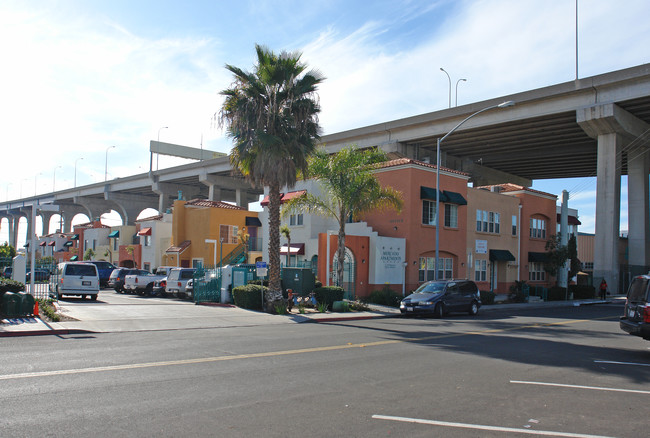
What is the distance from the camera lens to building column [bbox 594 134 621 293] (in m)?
40.9

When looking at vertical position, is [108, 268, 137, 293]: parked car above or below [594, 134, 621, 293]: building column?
below

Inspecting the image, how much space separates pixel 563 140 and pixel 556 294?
1679 cm

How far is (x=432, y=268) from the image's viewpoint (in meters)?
32.1

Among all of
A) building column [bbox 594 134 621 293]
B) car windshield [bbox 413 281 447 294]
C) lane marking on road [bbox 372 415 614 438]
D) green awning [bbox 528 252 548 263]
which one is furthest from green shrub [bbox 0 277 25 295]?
building column [bbox 594 134 621 293]

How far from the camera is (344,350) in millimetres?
12125

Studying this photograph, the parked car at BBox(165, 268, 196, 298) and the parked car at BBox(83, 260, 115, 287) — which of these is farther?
the parked car at BBox(83, 260, 115, 287)

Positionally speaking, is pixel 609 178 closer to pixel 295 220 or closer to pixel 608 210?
pixel 608 210

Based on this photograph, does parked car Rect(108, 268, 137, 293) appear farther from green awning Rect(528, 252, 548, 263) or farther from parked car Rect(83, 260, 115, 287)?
green awning Rect(528, 252, 548, 263)

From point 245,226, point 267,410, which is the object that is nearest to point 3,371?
point 267,410

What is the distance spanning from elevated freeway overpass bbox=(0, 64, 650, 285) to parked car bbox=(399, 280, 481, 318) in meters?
22.5

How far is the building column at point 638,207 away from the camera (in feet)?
146

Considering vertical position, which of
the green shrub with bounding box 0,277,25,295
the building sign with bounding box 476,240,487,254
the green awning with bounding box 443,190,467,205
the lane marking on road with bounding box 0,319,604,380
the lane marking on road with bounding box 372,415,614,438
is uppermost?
the green awning with bounding box 443,190,467,205

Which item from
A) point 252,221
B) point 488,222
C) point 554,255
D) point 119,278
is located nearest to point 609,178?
point 554,255

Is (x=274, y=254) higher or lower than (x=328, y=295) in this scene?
higher
